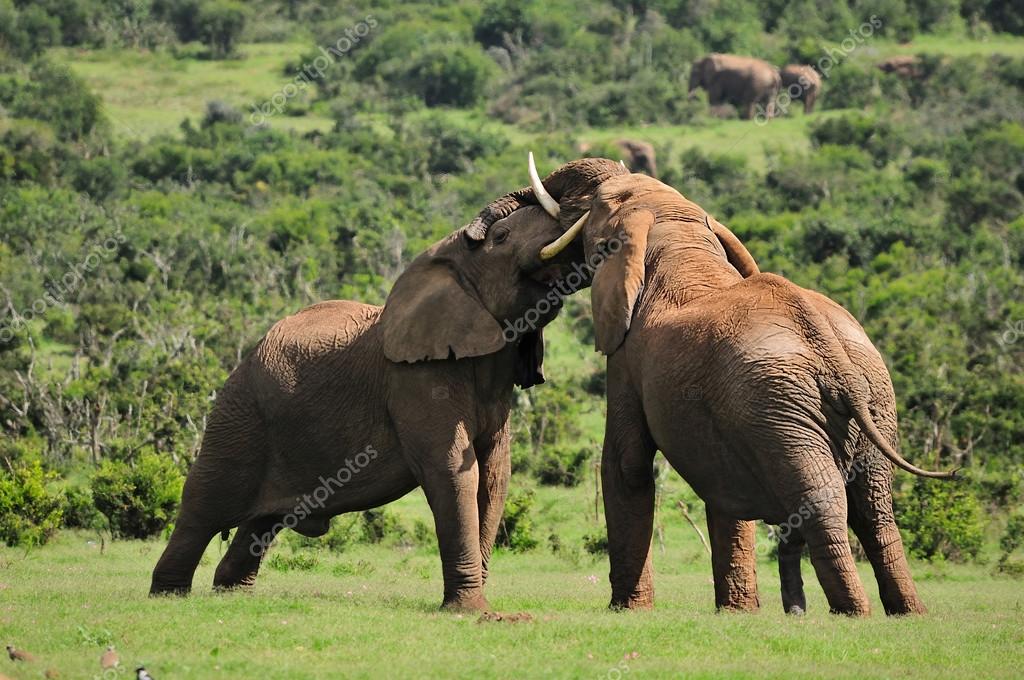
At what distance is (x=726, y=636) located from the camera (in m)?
9.44

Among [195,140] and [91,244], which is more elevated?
[195,140]

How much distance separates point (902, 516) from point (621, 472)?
744 cm

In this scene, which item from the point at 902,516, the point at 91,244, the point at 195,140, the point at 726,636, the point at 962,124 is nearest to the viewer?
the point at 726,636

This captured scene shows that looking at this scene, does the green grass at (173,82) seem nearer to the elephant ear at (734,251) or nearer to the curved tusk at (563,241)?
the curved tusk at (563,241)

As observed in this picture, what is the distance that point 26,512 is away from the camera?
16.9 m

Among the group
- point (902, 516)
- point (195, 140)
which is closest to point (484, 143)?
point (195, 140)

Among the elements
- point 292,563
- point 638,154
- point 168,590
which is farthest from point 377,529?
point 638,154

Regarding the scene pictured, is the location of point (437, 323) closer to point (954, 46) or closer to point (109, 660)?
point (109, 660)

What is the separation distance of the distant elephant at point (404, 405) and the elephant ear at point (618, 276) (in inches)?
18.5

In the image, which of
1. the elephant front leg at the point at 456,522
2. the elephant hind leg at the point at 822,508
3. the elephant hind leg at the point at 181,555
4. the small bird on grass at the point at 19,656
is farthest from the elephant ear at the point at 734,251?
the small bird on grass at the point at 19,656

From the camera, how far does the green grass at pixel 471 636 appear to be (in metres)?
8.70

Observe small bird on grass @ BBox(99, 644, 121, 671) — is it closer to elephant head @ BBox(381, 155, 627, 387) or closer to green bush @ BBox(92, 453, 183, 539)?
elephant head @ BBox(381, 155, 627, 387)

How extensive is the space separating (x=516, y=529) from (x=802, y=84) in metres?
45.3

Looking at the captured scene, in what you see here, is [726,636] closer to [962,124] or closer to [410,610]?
[410,610]
